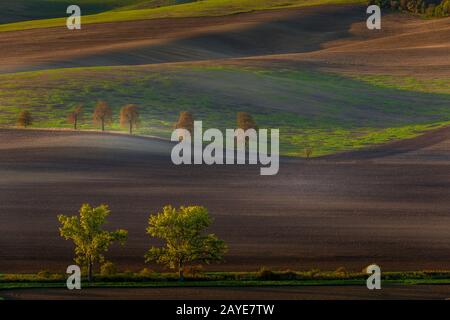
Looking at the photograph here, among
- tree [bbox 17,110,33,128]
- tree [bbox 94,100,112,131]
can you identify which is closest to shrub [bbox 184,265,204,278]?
tree [bbox 94,100,112,131]

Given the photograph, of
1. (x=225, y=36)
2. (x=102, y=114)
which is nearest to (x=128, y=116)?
(x=102, y=114)

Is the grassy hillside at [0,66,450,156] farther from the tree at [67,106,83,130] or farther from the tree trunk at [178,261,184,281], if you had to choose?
the tree trunk at [178,261,184,281]

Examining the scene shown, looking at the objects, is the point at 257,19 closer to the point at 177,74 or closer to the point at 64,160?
the point at 177,74

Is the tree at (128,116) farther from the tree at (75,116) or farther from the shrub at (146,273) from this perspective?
the shrub at (146,273)

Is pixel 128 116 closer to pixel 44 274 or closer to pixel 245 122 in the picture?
pixel 245 122

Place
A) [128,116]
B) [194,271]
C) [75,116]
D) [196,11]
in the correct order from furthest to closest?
[196,11]
[75,116]
[128,116]
[194,271]
